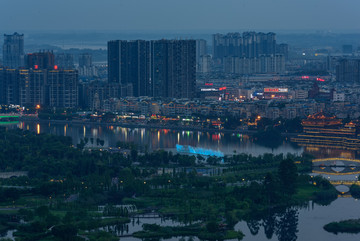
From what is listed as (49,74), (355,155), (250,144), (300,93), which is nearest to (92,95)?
(49,74)

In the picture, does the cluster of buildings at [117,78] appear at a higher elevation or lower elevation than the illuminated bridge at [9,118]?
higher

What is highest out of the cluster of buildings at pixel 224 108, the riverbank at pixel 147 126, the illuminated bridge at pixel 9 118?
the cluster of buildings at pixel 224 108

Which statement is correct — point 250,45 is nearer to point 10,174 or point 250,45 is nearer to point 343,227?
point 10,174

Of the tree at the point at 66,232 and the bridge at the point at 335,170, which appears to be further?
the bridge at the point at 335,170

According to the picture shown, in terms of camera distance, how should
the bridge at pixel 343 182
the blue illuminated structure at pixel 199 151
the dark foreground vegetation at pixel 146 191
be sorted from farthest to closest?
the blue illuminated structure at pixel 199 151, the bridge at pixel 343 182, the dark foreground vegetation at pixel 146 191

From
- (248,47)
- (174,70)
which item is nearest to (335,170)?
(174,70)

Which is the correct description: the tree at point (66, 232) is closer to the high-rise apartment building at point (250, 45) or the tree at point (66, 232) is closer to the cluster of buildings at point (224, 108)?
the cluster of buildings at point (224, 108)

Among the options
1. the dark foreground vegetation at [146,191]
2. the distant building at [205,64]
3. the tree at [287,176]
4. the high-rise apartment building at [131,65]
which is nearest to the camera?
the dark foreground vegetation at [146,191]

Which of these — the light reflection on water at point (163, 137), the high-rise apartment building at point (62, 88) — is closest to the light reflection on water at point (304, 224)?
the light reflection on water at point (163, 137)
